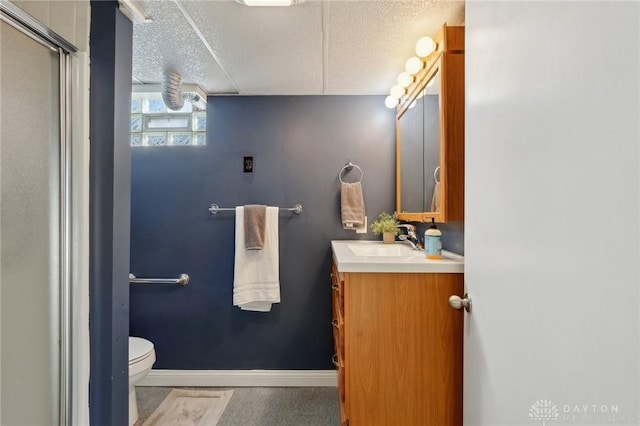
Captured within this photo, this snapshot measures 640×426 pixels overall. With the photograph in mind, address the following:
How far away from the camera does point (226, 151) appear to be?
2244 mm

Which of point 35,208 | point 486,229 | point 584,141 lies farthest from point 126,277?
point 584,141

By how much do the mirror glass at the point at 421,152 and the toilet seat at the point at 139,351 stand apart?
176 cm

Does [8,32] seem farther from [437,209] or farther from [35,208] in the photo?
[437,209]

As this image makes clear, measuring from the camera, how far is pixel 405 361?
1.17 m

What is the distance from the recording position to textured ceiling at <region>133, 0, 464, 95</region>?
1.31 m

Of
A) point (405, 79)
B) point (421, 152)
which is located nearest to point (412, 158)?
point (421, 152)

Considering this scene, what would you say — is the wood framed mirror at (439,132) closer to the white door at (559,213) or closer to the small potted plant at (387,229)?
the small potted plant at (387,229)

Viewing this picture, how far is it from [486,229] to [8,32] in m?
1.58

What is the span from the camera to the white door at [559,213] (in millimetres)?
447

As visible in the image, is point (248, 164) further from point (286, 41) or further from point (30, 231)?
point (30, 231)

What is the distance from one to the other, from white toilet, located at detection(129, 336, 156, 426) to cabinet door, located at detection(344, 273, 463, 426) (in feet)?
3.91

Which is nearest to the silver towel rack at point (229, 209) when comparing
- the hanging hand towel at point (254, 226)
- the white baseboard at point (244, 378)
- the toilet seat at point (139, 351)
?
the hanging hand towel at point (254, 226)

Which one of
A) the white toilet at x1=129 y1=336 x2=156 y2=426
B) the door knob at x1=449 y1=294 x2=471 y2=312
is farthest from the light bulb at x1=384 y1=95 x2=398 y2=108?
the white toilet at x1=129 y1=336 x2=156 y2=426

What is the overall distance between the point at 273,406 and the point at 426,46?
2246 millimetres
